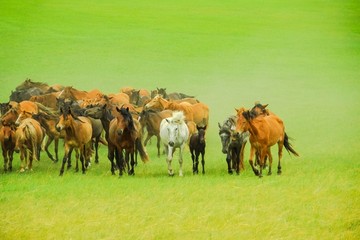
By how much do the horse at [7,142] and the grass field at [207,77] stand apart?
1.18 metres

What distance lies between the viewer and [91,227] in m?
6.46

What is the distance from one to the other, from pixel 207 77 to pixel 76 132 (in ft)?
8.25

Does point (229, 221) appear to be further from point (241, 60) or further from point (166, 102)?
point (166, 102)

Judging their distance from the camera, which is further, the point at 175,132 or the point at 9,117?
the point at 175,132

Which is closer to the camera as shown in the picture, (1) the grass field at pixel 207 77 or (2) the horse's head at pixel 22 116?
(1) the grass field at pixel 207 77

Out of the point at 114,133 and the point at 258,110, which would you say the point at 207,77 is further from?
the point at 114,133

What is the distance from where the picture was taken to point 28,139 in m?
10.4

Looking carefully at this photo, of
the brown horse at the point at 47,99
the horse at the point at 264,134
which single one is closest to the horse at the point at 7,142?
the brown horse at the point at 47,99

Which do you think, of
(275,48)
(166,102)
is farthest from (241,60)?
(166,102)

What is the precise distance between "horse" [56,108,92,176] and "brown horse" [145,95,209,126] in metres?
2.25

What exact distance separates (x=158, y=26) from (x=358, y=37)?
1885 millimetres

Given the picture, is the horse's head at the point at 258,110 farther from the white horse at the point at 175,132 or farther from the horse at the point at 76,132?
the horse at the point at 76,132

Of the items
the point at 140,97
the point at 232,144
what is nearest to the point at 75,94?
the point at 140,97

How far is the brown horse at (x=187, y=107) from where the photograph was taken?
12875mm
